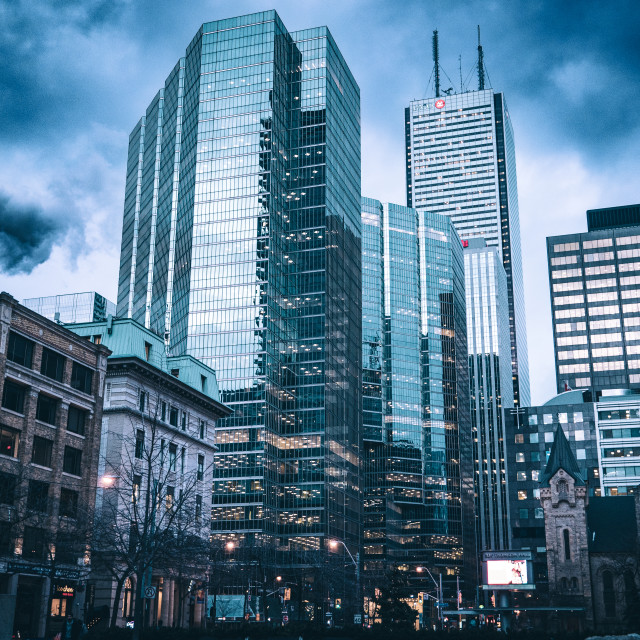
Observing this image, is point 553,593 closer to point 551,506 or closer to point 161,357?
point 551,506

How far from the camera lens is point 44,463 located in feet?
210

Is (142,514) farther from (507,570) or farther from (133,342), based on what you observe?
(507,570)

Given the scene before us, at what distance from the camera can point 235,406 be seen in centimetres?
15200

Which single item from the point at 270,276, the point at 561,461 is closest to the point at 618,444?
the point at 561,461

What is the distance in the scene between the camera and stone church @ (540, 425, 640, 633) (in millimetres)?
111562

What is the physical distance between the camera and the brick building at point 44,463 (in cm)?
5888

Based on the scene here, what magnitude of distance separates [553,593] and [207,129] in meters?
108

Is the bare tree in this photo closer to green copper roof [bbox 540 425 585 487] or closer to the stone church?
the stone church

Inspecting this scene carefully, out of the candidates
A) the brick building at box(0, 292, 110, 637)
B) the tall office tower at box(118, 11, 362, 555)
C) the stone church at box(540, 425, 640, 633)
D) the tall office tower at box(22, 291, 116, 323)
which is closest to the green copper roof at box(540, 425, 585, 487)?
the stone church at box(540, 425, 640, 633)

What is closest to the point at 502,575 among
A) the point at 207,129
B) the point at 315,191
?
the point at 315,191

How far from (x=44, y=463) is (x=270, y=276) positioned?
9671cm

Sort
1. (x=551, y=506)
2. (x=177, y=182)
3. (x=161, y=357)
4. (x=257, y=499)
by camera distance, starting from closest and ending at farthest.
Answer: (x=161, y=357), (x=551, y=506), (x=257, y=499), (x=177, y=182)

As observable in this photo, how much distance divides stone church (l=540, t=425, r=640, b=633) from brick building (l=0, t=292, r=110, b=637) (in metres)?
69.5

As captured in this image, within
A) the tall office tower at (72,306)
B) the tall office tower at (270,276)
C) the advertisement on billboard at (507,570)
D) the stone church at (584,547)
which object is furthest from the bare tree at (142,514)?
the tall office tower at (72,306)
